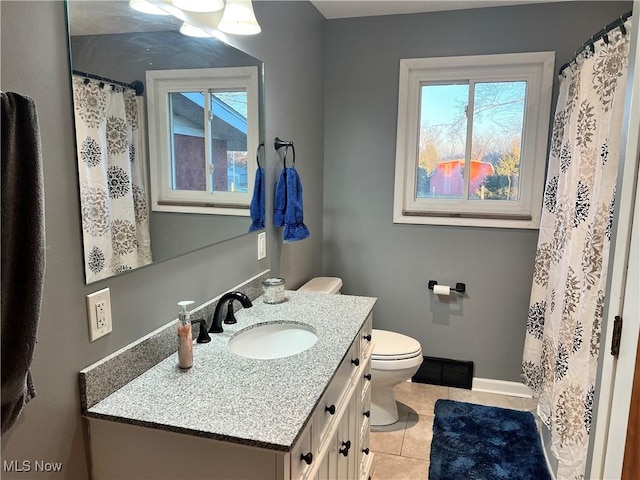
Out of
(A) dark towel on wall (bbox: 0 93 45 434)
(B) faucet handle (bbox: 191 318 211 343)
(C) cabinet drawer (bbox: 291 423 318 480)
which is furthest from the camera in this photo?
(B) faucet handle (bbox: 191 318 211 343)

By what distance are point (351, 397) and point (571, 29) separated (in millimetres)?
2395

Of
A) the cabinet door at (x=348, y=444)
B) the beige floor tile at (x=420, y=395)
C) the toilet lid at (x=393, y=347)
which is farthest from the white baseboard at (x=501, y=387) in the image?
the cabinet door at (x=348, y=444)

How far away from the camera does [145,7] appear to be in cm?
129

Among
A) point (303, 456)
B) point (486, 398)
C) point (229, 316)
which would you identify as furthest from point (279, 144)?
point (486, 398)

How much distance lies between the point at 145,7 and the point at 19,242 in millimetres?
844

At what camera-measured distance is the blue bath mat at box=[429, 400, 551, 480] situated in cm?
216

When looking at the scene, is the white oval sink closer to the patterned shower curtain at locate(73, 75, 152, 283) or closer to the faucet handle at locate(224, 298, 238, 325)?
the faucet handle at locate(224, 298, 238, 325)

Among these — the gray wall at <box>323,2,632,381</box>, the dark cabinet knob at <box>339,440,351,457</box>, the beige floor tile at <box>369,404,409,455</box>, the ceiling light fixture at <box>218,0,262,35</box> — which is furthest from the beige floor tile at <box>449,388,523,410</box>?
the ceiling light fixture at <box>218,0,262,35</box>

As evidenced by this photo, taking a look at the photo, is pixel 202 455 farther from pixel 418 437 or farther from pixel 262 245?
pixel 418 437

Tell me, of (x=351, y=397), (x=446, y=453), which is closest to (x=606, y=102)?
(x=351, y=397)

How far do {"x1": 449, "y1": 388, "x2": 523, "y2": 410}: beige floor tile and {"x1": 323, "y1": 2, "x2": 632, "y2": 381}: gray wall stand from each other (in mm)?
125

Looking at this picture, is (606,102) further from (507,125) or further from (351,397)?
(351,397)

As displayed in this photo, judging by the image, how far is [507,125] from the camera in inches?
109

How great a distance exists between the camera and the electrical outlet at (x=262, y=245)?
2.10 meters
